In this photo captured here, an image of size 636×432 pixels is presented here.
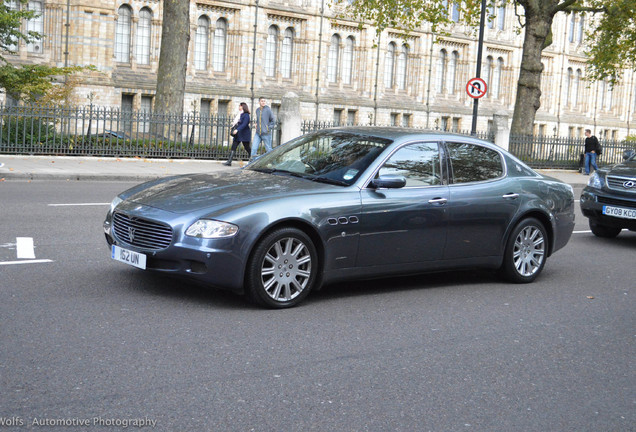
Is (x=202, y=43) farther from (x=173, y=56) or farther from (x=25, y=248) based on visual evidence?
(x=25, y=248)

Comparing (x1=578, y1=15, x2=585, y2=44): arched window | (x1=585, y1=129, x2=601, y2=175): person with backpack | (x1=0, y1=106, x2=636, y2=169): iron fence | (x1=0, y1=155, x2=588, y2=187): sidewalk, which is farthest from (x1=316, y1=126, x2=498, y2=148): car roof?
(x1=578, y1=15, x2=585, y2=44): arched window

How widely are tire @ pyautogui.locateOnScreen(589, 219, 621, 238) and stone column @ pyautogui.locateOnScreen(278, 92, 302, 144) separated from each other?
14.0m

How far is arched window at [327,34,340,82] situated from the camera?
5088cm

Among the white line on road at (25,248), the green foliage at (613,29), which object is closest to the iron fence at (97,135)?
the white line on road at (25,248)

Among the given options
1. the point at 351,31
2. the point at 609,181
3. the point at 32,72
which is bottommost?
the point at 609,181

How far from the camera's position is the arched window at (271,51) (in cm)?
4803

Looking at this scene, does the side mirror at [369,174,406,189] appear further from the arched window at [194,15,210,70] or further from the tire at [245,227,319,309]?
the arched window at [194,15,210,70]

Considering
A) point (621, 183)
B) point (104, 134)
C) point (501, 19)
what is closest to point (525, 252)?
point (621, 183)

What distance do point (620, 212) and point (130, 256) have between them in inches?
324

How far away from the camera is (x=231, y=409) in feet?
14.7

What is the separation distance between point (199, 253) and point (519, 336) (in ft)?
8.25

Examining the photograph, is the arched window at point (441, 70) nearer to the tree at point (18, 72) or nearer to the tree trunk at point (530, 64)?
the tree trunk at point (530, 64)

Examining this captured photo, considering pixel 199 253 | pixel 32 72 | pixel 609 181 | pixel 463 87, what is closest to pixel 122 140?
pixel 32 72

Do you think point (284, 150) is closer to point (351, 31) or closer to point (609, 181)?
point (609, 181)
